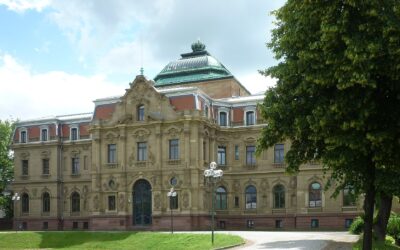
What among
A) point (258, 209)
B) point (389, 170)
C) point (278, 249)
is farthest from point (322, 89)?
point (258, 209)

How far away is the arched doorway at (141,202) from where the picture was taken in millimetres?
57094

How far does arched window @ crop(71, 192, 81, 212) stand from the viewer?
65.8 m

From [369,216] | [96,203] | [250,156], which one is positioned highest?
[250,156]

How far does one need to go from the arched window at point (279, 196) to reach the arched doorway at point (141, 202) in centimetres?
1200

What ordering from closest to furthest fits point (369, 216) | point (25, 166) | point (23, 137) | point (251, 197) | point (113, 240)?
point (369, 216)
point (113, 240)
point (251, 197)
point (25, 166)
point (23, 137)

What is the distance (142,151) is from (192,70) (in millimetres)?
Answer: 12836

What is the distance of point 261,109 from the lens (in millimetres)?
24344

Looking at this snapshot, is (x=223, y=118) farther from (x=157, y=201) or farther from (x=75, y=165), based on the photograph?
(x=75, y=165)

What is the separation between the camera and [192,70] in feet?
218

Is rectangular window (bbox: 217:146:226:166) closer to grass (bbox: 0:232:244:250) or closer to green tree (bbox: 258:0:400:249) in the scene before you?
grass (bbox: 0:232:244:250)

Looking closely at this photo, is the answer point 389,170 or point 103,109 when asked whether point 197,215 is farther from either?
point 389,170

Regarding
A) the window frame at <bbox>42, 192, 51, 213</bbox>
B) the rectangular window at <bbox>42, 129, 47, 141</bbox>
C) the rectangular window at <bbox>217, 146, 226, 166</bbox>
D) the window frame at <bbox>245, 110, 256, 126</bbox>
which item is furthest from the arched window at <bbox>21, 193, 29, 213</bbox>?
the window frame at <bbox>245, 110, 256, 126</bbox>

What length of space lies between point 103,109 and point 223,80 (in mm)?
13181

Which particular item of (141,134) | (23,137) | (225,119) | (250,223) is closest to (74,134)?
(23,137)
